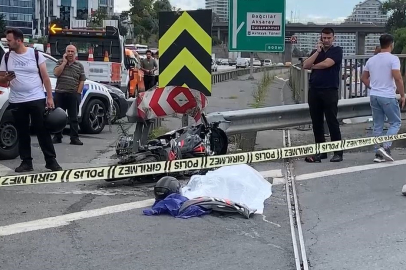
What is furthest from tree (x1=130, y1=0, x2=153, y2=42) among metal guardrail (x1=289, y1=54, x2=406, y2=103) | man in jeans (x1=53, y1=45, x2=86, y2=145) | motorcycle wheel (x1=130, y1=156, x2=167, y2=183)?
motorcycle wheel (x1=130, y1=156, x2=167, y2=183)

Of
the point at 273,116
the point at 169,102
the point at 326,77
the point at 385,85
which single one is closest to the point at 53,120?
the point at 169,102

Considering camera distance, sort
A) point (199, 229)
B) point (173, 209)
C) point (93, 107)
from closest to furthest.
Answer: point (199, 229), point (173, 209), point (93, 107)

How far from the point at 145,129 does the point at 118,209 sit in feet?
6.57

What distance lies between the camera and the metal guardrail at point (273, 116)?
9.54 meters

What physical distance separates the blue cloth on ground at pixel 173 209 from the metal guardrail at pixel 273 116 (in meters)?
2.56

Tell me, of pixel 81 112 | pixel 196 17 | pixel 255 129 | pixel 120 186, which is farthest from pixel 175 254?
pixel 81 112

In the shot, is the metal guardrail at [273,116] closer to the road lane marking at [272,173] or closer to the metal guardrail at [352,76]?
the road lane marking at [272,173]

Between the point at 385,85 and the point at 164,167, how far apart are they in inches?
141

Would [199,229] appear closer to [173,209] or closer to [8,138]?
[173,209]

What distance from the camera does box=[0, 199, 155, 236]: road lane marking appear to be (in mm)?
5723

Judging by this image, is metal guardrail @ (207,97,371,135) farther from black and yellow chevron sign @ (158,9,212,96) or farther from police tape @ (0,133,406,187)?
police tape @ (0,133,406,187)

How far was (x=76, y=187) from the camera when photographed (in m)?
7.46

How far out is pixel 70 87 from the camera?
11156mm

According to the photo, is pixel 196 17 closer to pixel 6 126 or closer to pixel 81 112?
pixel 6 126
